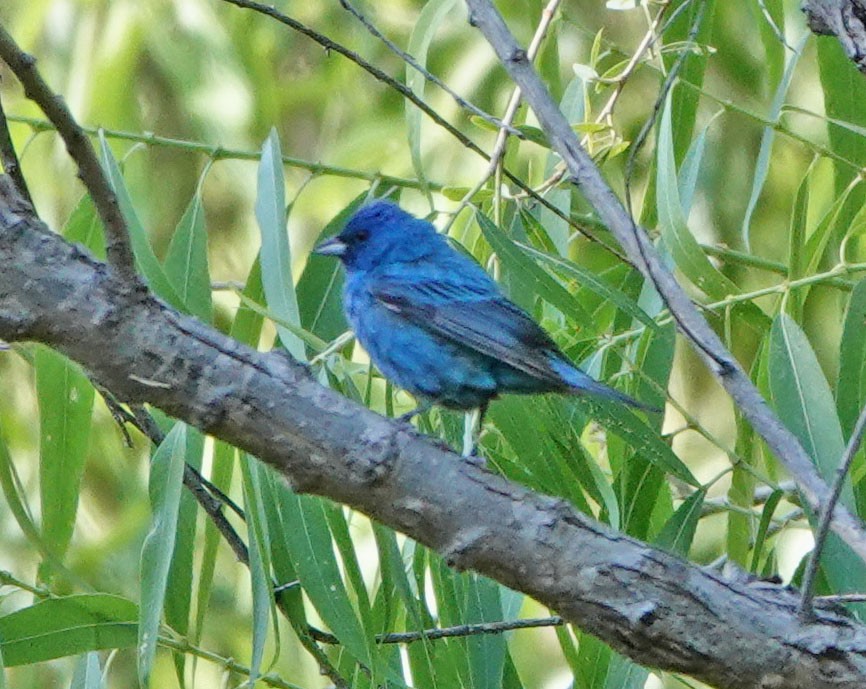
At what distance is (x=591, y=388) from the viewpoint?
2.81 metres

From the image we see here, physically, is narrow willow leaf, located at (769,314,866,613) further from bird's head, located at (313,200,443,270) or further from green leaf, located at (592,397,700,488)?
bird's head, located at (313,200,443,270)

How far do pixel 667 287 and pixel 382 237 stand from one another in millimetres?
1527

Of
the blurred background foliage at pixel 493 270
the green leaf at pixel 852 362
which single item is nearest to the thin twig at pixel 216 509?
the blurred background foliage at pixel 493 270

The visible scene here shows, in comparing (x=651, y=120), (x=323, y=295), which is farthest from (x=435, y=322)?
(x=651, y=120)

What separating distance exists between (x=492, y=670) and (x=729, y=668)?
64 cm

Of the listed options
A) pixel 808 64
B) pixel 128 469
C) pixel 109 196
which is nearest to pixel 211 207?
pixel 128 469

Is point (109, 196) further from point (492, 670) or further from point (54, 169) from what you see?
point (54, 169)

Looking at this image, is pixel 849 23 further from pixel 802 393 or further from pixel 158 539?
pixel 158 539

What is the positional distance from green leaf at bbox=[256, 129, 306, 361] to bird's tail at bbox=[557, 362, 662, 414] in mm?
557

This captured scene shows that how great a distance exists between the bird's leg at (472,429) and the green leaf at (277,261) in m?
0.35

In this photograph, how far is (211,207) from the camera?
5.59 meters

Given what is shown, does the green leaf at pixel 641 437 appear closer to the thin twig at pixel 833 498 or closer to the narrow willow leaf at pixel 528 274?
the narrow willow leaf at pixel 528 274

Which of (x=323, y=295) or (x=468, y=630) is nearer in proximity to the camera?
(x=468, y=630)

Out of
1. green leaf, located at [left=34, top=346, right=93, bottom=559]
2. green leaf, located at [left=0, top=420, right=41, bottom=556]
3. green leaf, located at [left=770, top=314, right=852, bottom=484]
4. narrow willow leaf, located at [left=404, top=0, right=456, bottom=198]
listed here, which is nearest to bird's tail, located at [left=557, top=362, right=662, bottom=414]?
green leaf, located at [left=770, top=314, right=852, bottom=484]
